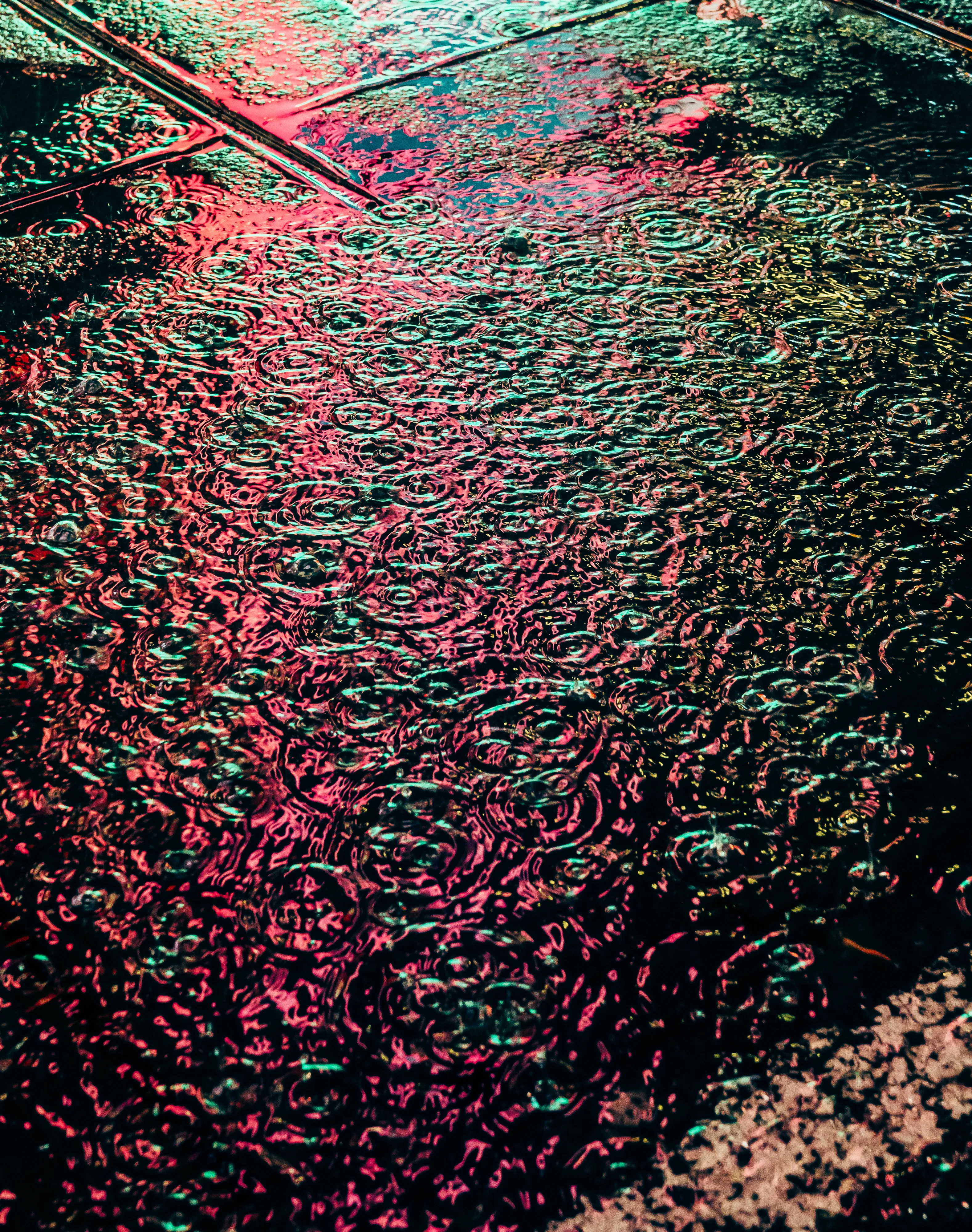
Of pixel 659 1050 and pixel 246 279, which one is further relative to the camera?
pixel 246 279

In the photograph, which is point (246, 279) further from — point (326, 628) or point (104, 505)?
point (326, 628)

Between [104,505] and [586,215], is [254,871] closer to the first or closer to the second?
[104,505]

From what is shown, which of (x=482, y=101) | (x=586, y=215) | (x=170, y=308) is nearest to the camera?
(x=170, y=308)

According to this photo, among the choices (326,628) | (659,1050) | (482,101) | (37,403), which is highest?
(482,101)

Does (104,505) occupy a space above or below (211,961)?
above

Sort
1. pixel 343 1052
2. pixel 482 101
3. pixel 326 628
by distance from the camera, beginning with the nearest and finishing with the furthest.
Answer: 1. pixel 343 1052
2. pixel 326 628
3. pixel 482 101

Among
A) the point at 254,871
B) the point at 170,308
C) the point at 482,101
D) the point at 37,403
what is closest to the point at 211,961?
the point at 254,871

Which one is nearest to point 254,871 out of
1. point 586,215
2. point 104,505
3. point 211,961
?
point 211,961
